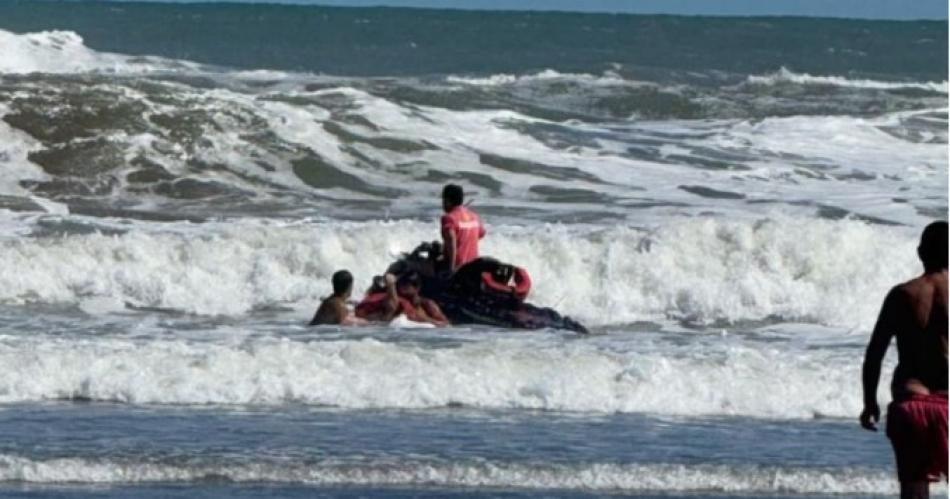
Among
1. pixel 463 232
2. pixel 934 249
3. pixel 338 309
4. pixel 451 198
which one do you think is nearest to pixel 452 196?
pixel 451 198

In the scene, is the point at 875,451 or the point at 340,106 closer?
the point at 875,451

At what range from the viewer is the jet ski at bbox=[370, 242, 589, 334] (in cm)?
1636

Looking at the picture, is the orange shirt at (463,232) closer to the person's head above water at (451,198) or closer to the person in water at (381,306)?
the person's head above water at (451,198)

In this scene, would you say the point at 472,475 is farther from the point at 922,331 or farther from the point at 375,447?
the point at 922,331

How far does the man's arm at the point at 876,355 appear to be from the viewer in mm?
8039

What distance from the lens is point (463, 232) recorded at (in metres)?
16.9

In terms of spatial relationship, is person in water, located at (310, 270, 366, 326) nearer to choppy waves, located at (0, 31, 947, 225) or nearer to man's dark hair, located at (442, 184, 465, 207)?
man's dark hair, located at (442, 184, 465, 207)

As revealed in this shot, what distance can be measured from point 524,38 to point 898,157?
38866 mm

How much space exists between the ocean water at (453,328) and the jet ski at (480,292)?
257 millimetres

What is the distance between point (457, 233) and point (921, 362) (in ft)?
28.8

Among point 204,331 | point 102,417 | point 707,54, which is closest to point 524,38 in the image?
point 707,54

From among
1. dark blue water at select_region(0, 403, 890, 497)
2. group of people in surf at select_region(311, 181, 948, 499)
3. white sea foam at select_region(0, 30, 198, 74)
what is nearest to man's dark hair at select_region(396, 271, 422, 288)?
dark blue water at select_region(0, 403, 890, 497)

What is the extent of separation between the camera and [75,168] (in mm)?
24891

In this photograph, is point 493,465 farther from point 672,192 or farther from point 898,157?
point 898,157
